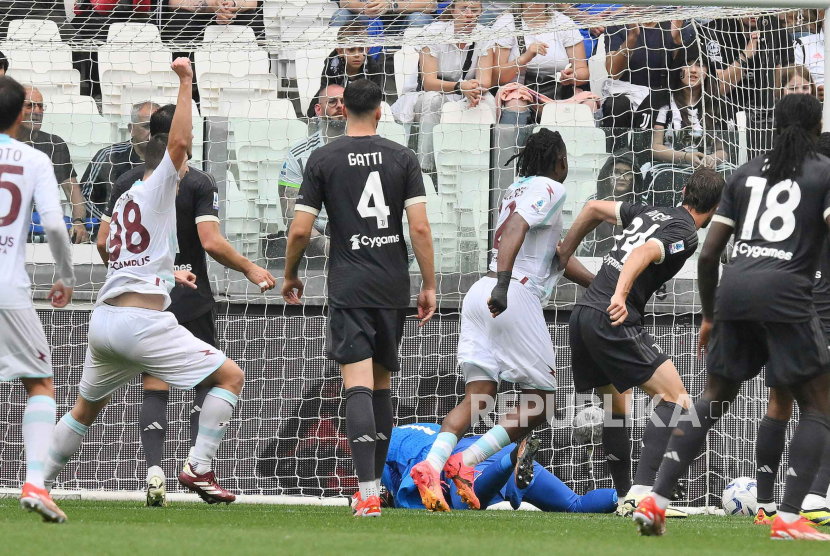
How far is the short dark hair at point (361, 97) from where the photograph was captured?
18.5 ft

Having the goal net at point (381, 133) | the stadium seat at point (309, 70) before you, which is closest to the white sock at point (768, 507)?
the goal net at point (381, 133)

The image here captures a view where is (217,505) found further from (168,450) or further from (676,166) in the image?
(676,166)

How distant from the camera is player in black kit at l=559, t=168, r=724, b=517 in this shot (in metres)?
5.65

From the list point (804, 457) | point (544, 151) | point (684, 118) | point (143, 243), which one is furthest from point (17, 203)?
point (684, 118)

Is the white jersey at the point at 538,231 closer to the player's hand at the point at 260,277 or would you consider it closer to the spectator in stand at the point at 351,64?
the player's hand at the point at 260,277

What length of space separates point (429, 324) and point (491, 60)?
2.42m

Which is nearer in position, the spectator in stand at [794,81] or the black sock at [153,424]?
the black sock at [153,424]

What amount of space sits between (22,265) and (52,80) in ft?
14.5

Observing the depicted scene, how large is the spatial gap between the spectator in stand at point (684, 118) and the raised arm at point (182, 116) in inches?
152

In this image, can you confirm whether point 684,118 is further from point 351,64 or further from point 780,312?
point 780,312

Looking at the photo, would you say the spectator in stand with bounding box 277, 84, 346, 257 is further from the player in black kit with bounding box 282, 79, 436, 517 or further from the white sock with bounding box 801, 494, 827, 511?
the white sock with bounding box 801, 494, 827, 511

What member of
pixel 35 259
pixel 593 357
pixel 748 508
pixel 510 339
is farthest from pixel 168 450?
pixel 748 508

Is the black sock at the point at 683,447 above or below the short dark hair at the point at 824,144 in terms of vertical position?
below

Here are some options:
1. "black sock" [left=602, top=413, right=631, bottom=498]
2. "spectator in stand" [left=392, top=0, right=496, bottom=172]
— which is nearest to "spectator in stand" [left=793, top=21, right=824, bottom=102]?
"spectator in stand" [left=392, top=0, right=496, bottom=172]
